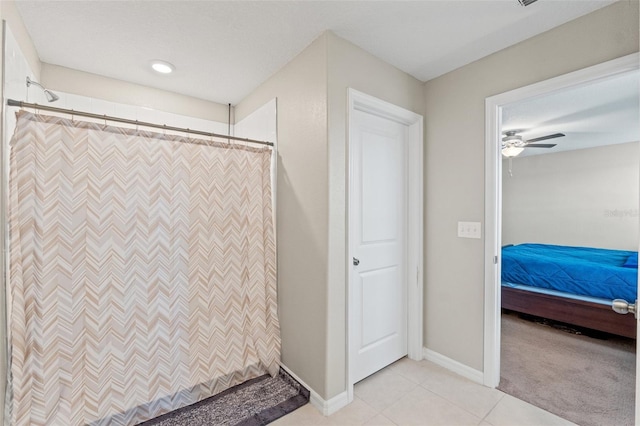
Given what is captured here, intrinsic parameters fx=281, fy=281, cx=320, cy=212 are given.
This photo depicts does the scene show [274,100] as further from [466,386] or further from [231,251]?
[466,386]

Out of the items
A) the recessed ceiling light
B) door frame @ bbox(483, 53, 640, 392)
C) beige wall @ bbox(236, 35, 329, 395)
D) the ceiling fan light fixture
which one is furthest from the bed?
the recessed ceiling light

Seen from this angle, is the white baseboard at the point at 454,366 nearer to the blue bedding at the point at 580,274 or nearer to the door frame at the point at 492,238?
the door frame at the point at 492,238

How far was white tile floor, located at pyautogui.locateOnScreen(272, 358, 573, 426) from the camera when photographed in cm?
163

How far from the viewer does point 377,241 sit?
2127 mm

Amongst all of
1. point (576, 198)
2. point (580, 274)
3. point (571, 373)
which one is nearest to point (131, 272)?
point (571, 373)

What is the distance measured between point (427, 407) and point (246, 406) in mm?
1133

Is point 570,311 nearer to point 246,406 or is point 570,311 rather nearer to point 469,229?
point 469,229

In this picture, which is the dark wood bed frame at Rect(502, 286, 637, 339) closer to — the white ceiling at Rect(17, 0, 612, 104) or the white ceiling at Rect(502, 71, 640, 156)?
the white ceiling at Rect(502, 71, 640, 156)

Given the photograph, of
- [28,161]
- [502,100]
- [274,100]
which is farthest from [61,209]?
[502,100]

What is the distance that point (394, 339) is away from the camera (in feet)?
7.40

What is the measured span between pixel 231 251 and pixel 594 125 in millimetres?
4468

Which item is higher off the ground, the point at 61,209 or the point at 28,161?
the point at 28,161

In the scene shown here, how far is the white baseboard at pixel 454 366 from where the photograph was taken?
2002 millimetres

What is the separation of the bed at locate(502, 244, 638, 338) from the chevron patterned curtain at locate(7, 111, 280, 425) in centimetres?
283
